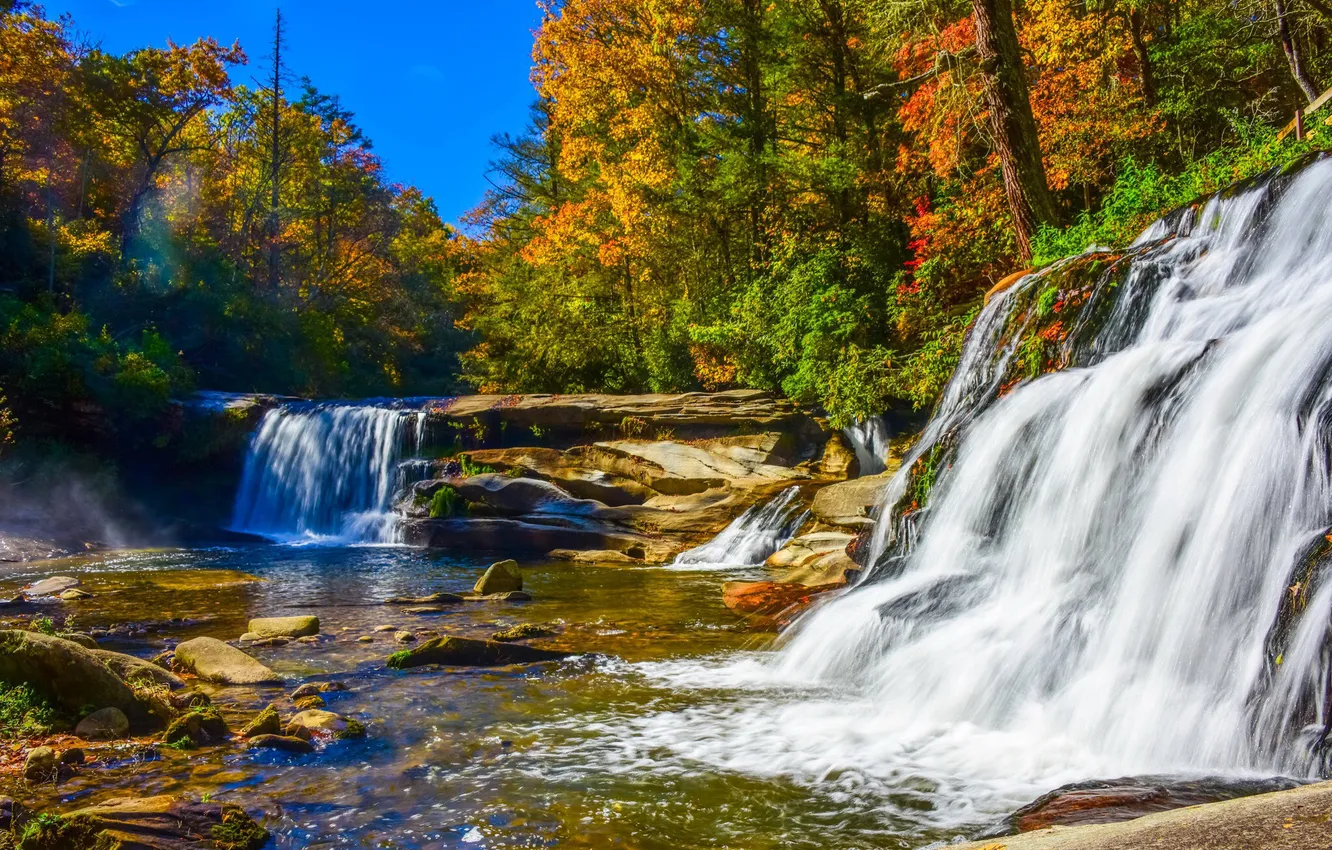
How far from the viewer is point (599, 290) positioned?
25828mm

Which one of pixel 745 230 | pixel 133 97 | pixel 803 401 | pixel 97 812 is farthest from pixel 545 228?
pixel 97 812

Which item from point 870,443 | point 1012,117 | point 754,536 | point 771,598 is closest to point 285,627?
point 771,598

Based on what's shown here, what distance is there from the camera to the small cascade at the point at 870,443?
56.4 feet

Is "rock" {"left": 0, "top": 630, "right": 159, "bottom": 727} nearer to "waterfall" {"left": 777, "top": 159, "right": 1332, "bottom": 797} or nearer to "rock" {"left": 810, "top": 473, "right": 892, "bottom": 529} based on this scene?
"waterfall" {"left": 777, "top": 159, "right": 1332, "bottom": 797}

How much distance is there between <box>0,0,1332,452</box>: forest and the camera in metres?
15.4

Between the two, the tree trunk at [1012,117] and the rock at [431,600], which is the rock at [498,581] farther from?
the tree trunk at [1012,117]

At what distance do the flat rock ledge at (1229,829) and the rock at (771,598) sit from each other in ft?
19.7

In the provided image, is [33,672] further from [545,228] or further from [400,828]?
[545,228]

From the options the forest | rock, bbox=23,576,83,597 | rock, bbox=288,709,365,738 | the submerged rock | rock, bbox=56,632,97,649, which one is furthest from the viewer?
the forest

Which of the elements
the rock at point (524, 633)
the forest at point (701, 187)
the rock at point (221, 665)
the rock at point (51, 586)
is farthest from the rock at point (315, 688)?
the forest at point (701, 187)

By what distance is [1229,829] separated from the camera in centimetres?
216

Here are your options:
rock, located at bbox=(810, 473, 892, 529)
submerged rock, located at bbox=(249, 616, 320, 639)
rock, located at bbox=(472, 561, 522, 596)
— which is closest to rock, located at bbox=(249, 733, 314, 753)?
submerged rock, located at bbox=(249, 616, 320, 639)

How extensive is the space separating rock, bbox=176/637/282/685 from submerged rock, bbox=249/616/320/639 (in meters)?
1.19

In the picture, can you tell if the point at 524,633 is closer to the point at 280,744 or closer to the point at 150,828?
the point at 280,744
